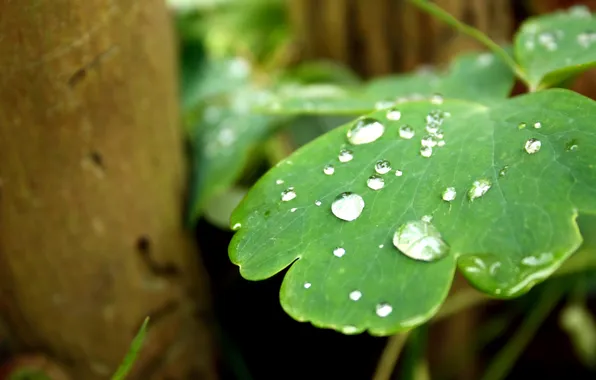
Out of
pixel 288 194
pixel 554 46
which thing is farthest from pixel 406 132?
pixel 554 46

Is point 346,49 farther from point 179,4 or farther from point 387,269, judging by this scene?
point 387,269

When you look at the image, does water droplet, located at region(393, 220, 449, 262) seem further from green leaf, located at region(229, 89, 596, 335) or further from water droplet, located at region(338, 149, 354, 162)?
water droplet, located at region(338, 149, 354, 162)

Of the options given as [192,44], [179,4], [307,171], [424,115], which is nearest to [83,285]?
[307,171]

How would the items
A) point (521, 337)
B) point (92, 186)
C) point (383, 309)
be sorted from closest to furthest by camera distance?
1. point (383, 309)
2. point (92, 186)
3. point (521, 337)

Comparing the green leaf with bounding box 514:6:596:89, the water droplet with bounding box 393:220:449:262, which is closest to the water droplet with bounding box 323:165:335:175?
the water droplet with bounding box 393:220:449:262

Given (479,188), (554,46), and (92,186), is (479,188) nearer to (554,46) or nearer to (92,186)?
(554,46)

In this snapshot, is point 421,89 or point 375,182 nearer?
point 375,182
